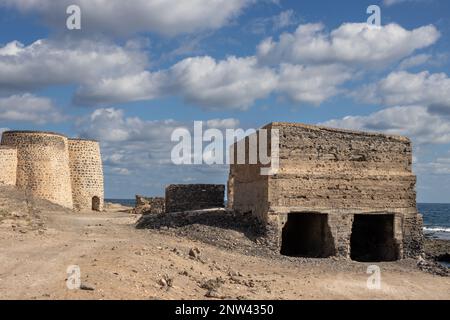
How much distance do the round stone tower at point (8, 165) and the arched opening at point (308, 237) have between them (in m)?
17.4

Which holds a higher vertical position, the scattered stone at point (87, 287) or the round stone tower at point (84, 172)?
the round stone tower at point (84, 172)

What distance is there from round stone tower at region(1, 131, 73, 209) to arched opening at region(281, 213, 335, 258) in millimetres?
16729

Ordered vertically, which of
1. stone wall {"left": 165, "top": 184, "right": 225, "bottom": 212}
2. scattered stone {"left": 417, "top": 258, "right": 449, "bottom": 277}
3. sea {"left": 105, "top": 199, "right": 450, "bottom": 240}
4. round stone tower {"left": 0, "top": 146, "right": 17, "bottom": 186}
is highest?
round stone tower {"left": 0, "top": 146, "right": 17, "bottom": 186}

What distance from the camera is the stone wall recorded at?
2389cm

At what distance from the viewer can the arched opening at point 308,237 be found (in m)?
17.5

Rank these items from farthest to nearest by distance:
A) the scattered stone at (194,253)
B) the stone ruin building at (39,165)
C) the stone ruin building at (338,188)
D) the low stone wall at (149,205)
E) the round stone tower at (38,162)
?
1. the low stone wall at (149,205)
2. the round stone tower at (38,162)
3. the stone ruin building at (39,165)
4. the stone ruin building at (338,188)
5. the scattered stone at (194,253)

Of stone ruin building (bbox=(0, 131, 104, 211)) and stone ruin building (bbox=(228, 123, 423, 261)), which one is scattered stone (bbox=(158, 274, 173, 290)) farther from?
stone ruin building (bbox=(0, 131, 104, 211))

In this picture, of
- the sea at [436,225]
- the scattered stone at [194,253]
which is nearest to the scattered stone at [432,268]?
A: the scattered stone at [194,253]

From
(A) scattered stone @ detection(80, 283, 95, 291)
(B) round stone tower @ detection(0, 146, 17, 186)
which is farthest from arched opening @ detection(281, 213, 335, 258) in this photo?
(B) round stone tower @ detection(0, 146, 17, 186)

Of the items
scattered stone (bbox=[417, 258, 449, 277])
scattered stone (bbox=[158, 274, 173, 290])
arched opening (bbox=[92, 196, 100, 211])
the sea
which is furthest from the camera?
the sea

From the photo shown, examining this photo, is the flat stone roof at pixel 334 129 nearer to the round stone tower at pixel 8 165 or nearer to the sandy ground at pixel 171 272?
the sandy ground at pixel 171 272

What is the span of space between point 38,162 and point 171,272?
72.3ft

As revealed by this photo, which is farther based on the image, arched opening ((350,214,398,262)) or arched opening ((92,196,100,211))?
arched opening ((92,196,100,211))
